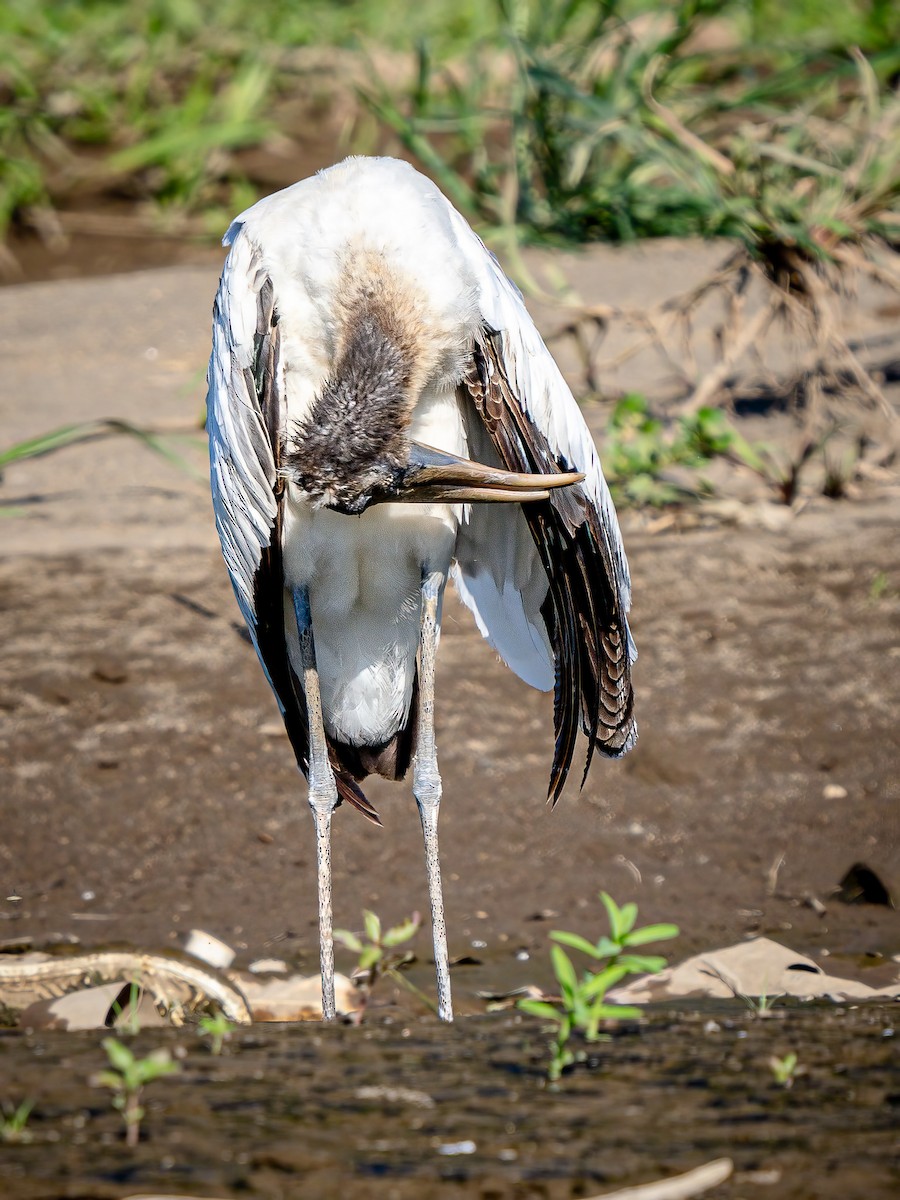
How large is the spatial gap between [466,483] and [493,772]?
4.85 feet

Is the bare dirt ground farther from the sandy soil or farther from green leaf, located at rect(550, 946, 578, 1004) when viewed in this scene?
green leaf, located at rect(550, 946, 578, 1004)

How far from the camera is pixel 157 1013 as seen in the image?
2.80 meters

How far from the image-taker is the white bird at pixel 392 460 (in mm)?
2672

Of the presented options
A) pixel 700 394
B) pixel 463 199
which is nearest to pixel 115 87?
pixel 463 199

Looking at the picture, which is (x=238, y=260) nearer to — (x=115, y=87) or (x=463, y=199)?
(x=463, y=199)

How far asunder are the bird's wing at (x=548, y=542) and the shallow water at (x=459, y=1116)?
2.94ft

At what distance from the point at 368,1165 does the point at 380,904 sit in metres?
1.90

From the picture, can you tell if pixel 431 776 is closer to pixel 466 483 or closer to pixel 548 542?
pixel 548 542

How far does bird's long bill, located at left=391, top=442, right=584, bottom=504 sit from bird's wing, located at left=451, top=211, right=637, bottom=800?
0.31 ft

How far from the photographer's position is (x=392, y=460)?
104 inches

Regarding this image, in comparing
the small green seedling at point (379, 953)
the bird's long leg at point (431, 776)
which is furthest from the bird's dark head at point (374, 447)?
the small green seedling at point (379, 953)

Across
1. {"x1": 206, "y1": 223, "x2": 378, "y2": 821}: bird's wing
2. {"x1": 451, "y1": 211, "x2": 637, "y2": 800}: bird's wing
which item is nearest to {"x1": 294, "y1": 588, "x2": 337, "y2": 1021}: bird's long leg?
{"x1": 206, "y1": 223, "x2": 378, "y2": 821}: bird's wing

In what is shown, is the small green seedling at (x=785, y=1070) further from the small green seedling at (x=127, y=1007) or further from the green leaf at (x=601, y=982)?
A: the small green seedling at (x=127, y=1007)

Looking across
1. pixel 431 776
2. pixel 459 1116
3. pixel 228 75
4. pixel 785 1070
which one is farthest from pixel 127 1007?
pixel 228 75
